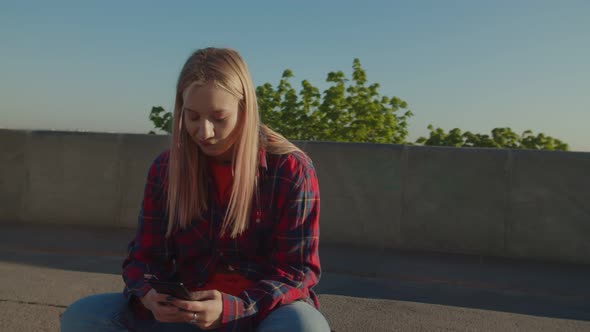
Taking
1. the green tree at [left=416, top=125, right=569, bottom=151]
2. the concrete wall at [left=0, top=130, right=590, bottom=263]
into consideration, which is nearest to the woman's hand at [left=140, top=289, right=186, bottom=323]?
the concrete wall at [left=0, top=130, right=590, bottom=263]

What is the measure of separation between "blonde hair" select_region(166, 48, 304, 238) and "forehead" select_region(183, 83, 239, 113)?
0.02 metres

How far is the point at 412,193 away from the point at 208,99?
4177 millimetres

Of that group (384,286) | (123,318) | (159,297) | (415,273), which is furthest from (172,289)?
(415,273)

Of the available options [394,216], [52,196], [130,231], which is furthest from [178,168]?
[52,196]

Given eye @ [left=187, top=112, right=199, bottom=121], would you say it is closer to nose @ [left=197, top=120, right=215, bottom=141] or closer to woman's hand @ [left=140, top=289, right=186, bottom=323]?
nose @ [left=197, top=120, right=215, bottom=141]

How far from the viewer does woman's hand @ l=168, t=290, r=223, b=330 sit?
5.80 feet

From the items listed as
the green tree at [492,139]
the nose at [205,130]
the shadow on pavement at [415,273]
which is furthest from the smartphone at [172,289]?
the green tree at [492,139]

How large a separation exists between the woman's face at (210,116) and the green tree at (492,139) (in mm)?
13418

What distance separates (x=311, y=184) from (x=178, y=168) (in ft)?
1.60

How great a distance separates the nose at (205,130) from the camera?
6.76 feet

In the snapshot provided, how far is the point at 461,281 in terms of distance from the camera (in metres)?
4.84

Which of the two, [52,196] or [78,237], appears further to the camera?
[52,196]

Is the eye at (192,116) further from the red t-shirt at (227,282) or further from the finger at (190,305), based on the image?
the finger at (190,305)

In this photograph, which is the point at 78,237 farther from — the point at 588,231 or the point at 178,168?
the point at 588,231
